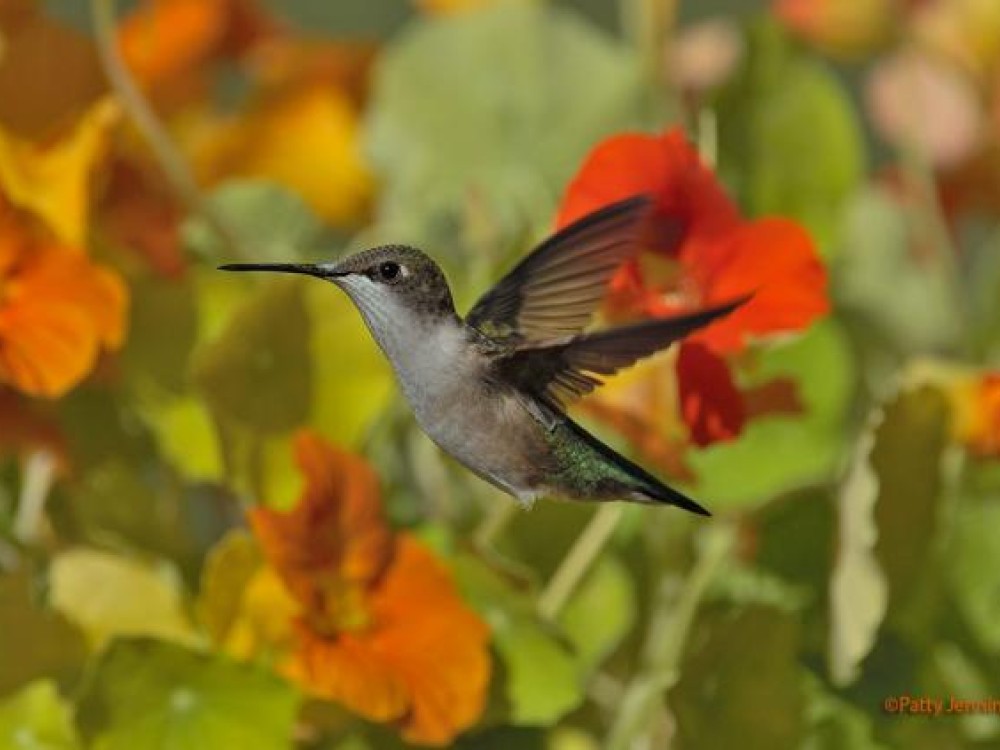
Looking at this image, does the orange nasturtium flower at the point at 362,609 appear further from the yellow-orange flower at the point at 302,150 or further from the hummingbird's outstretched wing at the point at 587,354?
the yellow-orange flower at the point at 302,150

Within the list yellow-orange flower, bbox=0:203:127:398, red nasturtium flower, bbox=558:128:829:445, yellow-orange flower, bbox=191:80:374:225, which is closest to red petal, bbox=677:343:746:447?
red nasturtium flower, bbox=558:128:829:445

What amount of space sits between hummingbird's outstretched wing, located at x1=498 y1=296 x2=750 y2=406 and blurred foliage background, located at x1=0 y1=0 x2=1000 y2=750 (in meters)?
0.03

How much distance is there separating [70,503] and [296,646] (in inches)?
4.1

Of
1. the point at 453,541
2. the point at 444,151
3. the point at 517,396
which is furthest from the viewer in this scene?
the point at 444,151

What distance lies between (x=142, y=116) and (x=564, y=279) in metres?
0.17

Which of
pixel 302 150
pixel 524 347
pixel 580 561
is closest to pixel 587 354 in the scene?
pixel 524 347

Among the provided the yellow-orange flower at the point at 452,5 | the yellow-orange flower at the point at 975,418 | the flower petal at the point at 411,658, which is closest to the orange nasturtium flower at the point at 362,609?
the flower petal at the point at 411,658

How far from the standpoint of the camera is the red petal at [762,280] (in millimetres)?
359

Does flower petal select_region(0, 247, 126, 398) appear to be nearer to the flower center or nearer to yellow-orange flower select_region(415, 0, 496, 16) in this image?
the flower center

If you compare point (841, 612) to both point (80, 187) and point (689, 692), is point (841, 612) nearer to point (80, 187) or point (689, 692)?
point (689, 692)

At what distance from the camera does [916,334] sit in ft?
Result: 1.94

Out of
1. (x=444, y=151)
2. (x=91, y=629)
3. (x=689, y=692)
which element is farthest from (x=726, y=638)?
(x=444, y=151)

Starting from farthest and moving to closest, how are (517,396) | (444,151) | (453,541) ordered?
(444,151) < (453,541) < (517,396)

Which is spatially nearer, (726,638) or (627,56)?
(726,638)
